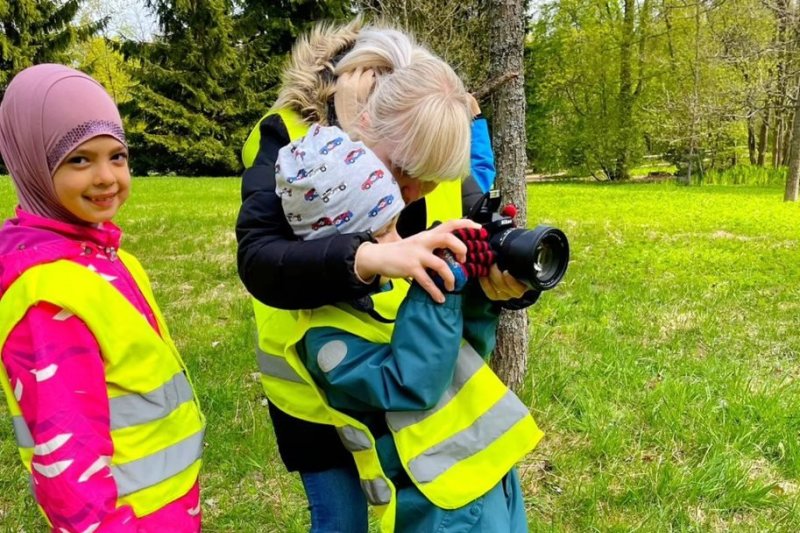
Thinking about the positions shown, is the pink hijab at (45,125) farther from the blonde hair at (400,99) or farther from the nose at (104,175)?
the blonde hair at (400,99)

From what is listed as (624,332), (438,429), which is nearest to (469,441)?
(438,429)

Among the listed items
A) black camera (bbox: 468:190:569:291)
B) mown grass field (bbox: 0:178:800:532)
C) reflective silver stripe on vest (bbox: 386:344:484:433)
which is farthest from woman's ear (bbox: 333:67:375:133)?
mown grass field (bbox: 0:178:800:532)

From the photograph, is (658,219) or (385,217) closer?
(385,217)

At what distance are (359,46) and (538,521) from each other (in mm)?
2045

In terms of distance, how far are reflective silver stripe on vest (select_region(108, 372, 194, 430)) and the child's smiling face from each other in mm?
414

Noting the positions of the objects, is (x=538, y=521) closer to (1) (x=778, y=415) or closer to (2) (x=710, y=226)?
(1) (x=778, y=415)

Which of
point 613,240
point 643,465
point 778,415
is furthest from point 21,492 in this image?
point 613,240

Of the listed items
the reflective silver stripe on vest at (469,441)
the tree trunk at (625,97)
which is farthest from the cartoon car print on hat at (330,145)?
the tree trunk at (625,97)

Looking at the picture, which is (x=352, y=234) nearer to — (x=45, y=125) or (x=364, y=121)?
(x=364, y=121)

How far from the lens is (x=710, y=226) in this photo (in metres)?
10.6

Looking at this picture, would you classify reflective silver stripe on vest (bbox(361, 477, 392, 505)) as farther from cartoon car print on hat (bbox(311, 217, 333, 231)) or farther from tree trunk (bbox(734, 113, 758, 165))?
tree trunk (bbox(734, 113, 758, 165))

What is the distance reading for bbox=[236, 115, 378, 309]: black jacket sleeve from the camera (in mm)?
1339

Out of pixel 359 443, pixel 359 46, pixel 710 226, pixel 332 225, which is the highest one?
pixel 359 46

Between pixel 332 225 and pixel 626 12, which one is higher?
pixel 626 12
